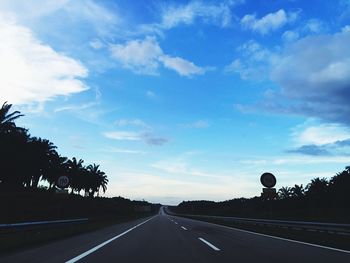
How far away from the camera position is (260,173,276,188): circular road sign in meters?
24.6

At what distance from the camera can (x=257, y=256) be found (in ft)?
39.0

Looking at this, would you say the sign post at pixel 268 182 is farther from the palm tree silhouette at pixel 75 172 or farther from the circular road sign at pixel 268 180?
the palm tree silhouette at pixel 75 172

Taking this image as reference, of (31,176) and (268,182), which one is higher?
(31,176)

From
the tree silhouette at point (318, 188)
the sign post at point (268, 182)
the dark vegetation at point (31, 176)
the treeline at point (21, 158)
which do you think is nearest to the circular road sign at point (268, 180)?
the sign post at point (268, 182)

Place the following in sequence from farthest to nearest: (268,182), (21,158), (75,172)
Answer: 1. (75,172)
2. (21,158)
3. (268,182)

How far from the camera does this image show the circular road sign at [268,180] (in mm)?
24578

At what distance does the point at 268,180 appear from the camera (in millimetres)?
24688

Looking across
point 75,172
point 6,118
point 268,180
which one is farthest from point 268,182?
point 75,172

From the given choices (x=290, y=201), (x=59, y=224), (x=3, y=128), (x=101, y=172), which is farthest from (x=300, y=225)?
(x=101, y=172)

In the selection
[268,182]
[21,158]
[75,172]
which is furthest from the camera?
[75,172]

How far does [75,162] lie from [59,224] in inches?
3075

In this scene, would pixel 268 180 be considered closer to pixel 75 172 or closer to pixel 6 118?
pixel 6 118

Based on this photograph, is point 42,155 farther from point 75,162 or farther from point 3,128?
point 75,162

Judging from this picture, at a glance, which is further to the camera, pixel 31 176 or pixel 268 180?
pixel 31 176
